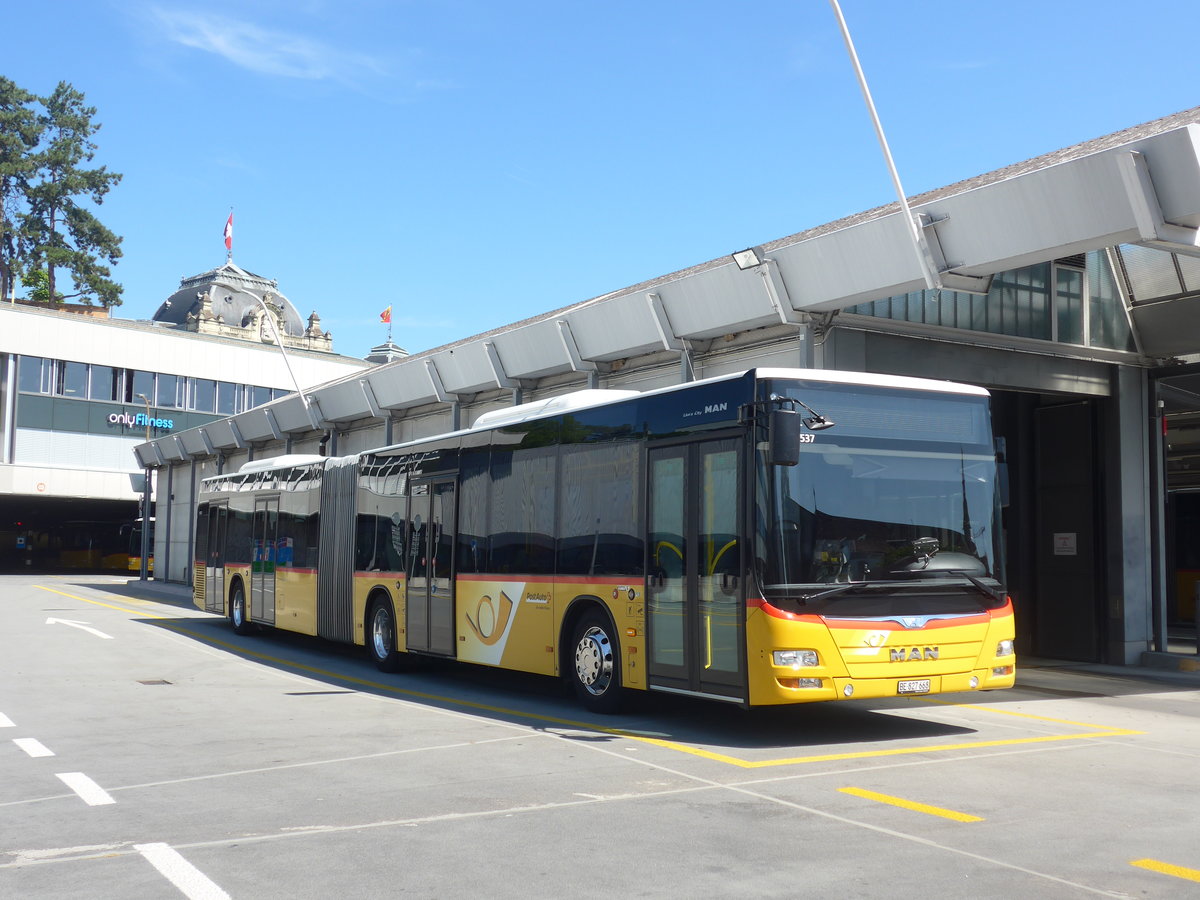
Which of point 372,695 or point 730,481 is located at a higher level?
point 730,481

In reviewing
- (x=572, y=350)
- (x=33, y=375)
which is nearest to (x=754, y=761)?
(x=572, y=350)

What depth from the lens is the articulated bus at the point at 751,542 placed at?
9.99 meters

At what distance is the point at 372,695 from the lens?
1412 cm

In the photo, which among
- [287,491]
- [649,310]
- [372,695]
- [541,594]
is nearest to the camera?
[541,594]

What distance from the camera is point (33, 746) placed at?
10.1 m

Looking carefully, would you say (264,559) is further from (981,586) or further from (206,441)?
(206,441)

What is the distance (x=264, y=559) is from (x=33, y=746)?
1228 centimetres

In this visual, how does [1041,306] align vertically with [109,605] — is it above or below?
above

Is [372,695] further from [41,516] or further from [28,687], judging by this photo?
[41,516]

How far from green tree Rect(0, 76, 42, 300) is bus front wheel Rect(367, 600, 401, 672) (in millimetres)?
71494

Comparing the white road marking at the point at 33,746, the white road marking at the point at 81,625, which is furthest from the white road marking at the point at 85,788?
the white road marking at the point at 81,625

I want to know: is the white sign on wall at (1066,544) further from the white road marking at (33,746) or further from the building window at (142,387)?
the building window at (142,387)

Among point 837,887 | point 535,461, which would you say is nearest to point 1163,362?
point 535,461

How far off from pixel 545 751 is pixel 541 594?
3.37 metres
